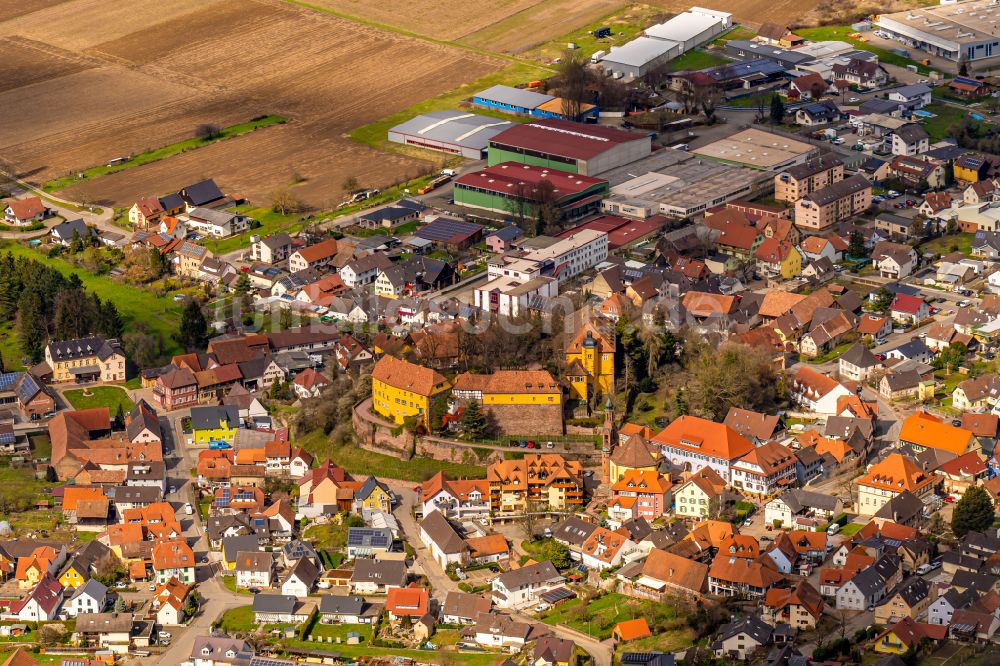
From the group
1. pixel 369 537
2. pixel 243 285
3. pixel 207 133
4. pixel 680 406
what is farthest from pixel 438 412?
pixel 207 133

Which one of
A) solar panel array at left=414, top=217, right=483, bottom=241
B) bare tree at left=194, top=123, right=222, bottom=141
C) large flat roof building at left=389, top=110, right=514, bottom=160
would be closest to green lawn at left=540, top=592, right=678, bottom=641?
solar panel array at left=414, top=217, right=483, bottom=241

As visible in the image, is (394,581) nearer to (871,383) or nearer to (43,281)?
(871,383)

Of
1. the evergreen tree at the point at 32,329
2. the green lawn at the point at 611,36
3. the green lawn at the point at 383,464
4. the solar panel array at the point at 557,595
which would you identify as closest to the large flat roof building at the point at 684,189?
the green lawn at the point at 611,36

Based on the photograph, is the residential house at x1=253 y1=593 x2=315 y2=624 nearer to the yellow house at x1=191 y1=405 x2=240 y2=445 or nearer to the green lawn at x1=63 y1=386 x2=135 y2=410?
the yellow house at x1=191 y1=405 x2=240 y2=445

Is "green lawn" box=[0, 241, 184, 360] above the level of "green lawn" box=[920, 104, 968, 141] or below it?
below

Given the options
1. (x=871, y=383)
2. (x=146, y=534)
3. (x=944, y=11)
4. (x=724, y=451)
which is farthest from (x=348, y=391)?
(x=944, y=11)

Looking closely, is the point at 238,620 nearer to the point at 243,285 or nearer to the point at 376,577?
the point at 376,577
